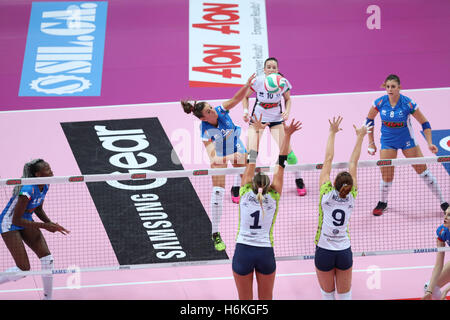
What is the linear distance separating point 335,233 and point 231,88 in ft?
27.1

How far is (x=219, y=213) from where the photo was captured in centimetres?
1041

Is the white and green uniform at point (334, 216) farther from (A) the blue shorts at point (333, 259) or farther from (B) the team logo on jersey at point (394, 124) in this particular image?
(B) the team logo on jersey at point (394, 124)

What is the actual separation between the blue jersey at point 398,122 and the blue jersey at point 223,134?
7.96ft

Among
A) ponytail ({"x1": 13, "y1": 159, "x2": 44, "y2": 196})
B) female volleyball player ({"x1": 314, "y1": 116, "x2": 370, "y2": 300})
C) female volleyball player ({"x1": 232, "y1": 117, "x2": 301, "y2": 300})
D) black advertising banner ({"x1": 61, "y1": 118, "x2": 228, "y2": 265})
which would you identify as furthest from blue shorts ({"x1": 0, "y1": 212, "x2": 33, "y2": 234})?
female volleyball player ({"x1": 314, "y1": 116, "x2": 370, "y2": 300})

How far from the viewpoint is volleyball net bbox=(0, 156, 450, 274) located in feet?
35.8

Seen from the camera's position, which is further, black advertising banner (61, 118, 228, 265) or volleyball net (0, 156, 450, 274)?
black advertising banner (61, 118, 228, 265)

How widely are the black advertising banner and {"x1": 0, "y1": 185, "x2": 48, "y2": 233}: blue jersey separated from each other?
2111 mm

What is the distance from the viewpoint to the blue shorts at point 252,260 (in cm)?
800

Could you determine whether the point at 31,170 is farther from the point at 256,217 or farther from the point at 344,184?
the point at 344,184

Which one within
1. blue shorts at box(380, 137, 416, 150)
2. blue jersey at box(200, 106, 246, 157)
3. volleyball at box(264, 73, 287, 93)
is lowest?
blue shorts at box(380, 137, 416, 150)

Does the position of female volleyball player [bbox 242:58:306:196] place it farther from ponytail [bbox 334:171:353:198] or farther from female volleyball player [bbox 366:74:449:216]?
ponytail [bbox 334:171:353:198]
